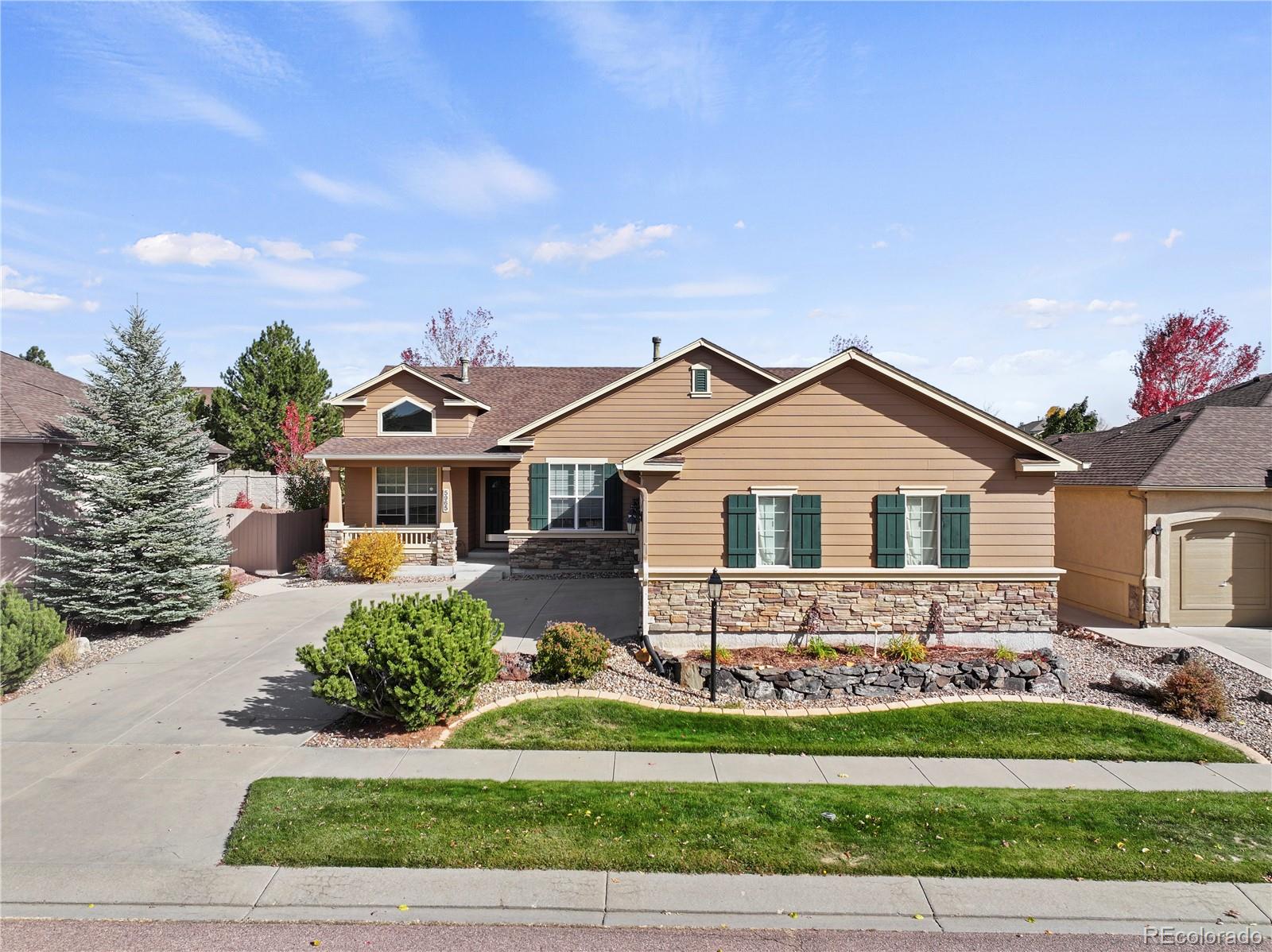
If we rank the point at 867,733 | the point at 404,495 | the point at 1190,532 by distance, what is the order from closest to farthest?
1. the point at 867,733
2. the point at 1190,532
3. the point at 404,495

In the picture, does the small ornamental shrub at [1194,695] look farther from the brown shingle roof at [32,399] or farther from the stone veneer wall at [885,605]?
the brown shingle roof at [32,399]

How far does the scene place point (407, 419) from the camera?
19969 millimetres

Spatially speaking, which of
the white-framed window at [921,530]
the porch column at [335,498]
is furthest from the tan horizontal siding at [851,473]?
the porch column at [335,498]

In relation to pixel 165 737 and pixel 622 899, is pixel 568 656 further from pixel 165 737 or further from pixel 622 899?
pixel 165 737

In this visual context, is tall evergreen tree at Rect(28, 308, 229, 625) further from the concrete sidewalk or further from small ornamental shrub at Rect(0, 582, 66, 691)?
the concrete sidewalk

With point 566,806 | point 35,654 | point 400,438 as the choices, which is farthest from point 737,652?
point 400,438

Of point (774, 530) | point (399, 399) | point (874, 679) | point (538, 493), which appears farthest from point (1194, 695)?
point (399, 399)

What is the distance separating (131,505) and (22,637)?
3595 millimetres

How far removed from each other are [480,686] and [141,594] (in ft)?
24.9

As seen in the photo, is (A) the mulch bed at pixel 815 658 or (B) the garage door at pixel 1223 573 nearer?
(A) the mulch bed at pixel 815 658

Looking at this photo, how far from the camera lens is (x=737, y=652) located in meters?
11.2

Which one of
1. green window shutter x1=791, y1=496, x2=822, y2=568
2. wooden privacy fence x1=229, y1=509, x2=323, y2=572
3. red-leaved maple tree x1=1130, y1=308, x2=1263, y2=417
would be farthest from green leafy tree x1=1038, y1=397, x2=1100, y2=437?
wooden privacy fence x1=229, y1=509, x2=323, y2=572

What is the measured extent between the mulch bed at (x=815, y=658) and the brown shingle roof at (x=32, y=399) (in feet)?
42.2

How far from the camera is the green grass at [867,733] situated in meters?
8.22
